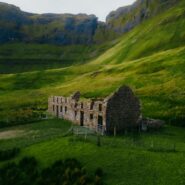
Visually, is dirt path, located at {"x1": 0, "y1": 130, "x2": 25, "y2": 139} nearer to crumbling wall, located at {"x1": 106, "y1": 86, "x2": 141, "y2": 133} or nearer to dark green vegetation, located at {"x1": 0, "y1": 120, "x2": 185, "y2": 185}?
dark green vegetation, located at {"x1": 0, "y1": 120, "x2": 185, "y2": 185}

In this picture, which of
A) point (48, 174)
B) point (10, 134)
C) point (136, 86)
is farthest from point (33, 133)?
point (136, 86)

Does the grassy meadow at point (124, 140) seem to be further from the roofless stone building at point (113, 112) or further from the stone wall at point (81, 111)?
the roofless stone building at point (113, 112)

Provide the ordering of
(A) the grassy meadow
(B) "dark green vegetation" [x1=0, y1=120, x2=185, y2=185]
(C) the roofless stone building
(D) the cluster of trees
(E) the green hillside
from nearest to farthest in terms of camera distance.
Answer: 1. (B) "dark green vegetation" [x1=0, y1=120, x2=185, y2=185]
2. (D) the cluster of trees
3. (A) the grassy meadow
4. (C) the roofless stone building
5. (E) the green hillside

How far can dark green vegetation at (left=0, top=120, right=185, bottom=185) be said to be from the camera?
49.1 metres

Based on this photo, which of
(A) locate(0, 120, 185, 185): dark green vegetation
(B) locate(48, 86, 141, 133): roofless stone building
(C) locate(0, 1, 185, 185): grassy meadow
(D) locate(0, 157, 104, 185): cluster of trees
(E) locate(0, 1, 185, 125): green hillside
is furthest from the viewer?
(E) locate(0, 1, 185, 125): green hillside

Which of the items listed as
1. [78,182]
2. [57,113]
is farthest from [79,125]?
[78,182]

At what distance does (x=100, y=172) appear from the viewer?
165 feet

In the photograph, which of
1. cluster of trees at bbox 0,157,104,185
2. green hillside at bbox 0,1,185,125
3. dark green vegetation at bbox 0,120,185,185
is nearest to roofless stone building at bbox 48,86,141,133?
dark green vegetation at bbox 0,120,185,185

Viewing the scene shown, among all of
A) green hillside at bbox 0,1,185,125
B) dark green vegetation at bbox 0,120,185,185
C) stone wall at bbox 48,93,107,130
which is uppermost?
green hillside at bbox 0,1,185,125

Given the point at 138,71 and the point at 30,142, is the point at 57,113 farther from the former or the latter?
the point at 138,71

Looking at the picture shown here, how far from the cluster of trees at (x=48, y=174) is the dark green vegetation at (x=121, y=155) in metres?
1.06

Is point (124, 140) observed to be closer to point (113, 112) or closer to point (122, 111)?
point (113, 112)

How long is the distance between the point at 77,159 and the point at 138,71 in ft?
373

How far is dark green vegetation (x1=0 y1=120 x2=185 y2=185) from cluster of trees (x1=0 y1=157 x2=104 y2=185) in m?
1.06
